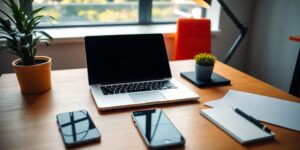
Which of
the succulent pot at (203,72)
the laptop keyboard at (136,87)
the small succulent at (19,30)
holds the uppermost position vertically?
the small succulent at (19,30)

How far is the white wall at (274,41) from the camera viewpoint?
7.55 ft

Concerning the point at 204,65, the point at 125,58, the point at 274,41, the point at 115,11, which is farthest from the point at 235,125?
the point at 115,11

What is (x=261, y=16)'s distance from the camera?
103 inches

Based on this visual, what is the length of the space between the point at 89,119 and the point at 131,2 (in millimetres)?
1929

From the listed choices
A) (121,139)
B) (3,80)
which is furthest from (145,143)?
(3,80)

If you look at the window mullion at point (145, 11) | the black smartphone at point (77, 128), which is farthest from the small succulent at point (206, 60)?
the window mullion at point (145, 11)

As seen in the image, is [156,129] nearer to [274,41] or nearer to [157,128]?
[157,128]

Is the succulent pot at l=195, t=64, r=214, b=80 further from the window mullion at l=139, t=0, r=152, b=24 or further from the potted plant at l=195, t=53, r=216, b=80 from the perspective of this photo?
the window mullion at l=139, t=0, r=152, b=24

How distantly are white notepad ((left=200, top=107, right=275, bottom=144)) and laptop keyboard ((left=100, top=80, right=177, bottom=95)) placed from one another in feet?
0.80

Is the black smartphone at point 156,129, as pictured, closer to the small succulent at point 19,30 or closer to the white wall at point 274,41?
the small succulent at point 19,30

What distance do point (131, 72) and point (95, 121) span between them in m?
0.37

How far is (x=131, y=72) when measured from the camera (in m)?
1.21

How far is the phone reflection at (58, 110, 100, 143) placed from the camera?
2.53 feet

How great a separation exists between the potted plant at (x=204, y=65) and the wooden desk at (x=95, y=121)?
73 millimetres
